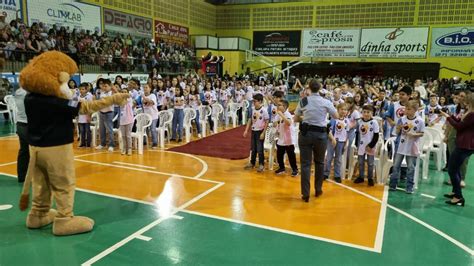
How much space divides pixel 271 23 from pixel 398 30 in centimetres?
943

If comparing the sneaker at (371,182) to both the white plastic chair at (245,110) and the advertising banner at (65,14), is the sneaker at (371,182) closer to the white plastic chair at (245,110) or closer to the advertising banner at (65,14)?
the white plastic chair at (245,110)

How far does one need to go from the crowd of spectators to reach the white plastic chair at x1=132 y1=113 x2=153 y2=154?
708 cm

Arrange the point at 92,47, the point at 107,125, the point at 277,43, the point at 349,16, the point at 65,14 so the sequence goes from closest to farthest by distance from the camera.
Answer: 1. the point at 107,125
2. the point at 92,47
3. the point at 65,14
4. the point at 349,16
5. the point at 277,43

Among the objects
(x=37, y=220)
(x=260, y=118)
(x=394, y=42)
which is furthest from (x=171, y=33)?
(x=37, y=220)

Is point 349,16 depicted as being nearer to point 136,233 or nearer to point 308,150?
point 308,150

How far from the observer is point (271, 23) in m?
28.3

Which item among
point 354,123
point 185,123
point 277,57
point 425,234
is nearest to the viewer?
point 425,234

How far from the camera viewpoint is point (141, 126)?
8250mm

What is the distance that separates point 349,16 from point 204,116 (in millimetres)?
19153

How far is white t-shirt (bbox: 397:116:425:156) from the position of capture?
557cm

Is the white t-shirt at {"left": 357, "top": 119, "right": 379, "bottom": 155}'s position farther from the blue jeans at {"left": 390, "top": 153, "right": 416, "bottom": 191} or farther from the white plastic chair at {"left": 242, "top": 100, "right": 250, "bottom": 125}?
the white plastic chair at {"left": 242, "top": 100, "right": 250, "bottom": 125}

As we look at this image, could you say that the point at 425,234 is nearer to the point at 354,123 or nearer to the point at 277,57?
the point at 354,123

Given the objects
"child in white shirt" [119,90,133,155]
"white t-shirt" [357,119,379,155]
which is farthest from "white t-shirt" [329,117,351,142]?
"child in white shirt" [119,90,133,155]

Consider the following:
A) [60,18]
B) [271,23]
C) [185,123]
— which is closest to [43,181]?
[185,123]
